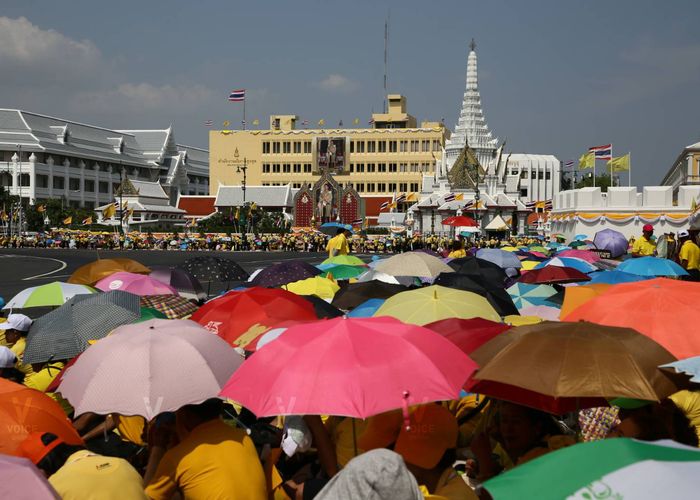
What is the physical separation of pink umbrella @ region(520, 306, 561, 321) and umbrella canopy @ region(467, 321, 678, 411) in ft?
16.0

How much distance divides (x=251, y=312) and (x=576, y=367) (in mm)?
4015

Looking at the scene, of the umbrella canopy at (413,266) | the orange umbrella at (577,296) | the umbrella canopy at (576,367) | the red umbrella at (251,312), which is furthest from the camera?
the umbrella canopy at (413,266)

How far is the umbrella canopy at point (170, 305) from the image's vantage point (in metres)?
9.72

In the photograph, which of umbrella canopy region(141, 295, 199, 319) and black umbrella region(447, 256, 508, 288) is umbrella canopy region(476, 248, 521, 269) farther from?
umbrella canopy region(141, 295, 199, 319)

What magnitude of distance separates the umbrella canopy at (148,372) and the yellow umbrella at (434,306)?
210cm

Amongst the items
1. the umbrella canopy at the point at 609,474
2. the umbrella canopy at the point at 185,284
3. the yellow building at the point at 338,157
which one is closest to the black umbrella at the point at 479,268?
the umbrella canopy at the point at 185,284

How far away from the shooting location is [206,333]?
5855mm

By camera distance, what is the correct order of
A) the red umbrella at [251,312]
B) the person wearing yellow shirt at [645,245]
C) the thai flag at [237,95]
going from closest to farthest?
the red umbrella at [251,312], the person wearing yellow shirt at [645,245], the thai flag at [237,95]

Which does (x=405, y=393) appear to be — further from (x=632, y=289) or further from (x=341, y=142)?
(x=341, y=142)

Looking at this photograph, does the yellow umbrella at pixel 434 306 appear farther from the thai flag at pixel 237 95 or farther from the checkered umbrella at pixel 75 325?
the thai flag at pixel 237 95

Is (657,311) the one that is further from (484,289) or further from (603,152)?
(603,152)

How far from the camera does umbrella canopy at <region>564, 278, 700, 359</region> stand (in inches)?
254

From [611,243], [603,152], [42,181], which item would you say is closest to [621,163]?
[603,152]

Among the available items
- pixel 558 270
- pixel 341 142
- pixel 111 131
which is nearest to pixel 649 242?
pixel 558 270
